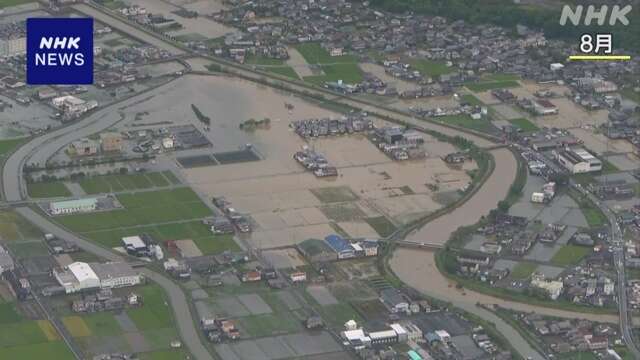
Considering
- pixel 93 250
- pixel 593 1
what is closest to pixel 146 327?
pixel 93 250

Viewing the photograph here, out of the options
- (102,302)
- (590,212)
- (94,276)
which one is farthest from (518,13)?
(102,302)

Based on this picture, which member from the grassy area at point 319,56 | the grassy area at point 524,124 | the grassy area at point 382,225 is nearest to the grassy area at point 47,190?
the grassy area at point 382,225

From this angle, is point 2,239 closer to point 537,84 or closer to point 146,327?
point 146,327

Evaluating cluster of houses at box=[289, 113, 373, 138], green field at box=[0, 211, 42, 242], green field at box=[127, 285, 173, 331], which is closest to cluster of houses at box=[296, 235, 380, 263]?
green field at box=[127, 285, 173, 331]

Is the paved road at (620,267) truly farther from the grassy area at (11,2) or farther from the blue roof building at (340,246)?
the grassy area at (11,2)

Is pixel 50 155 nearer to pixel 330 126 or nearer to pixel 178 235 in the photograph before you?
pixel 178 235
